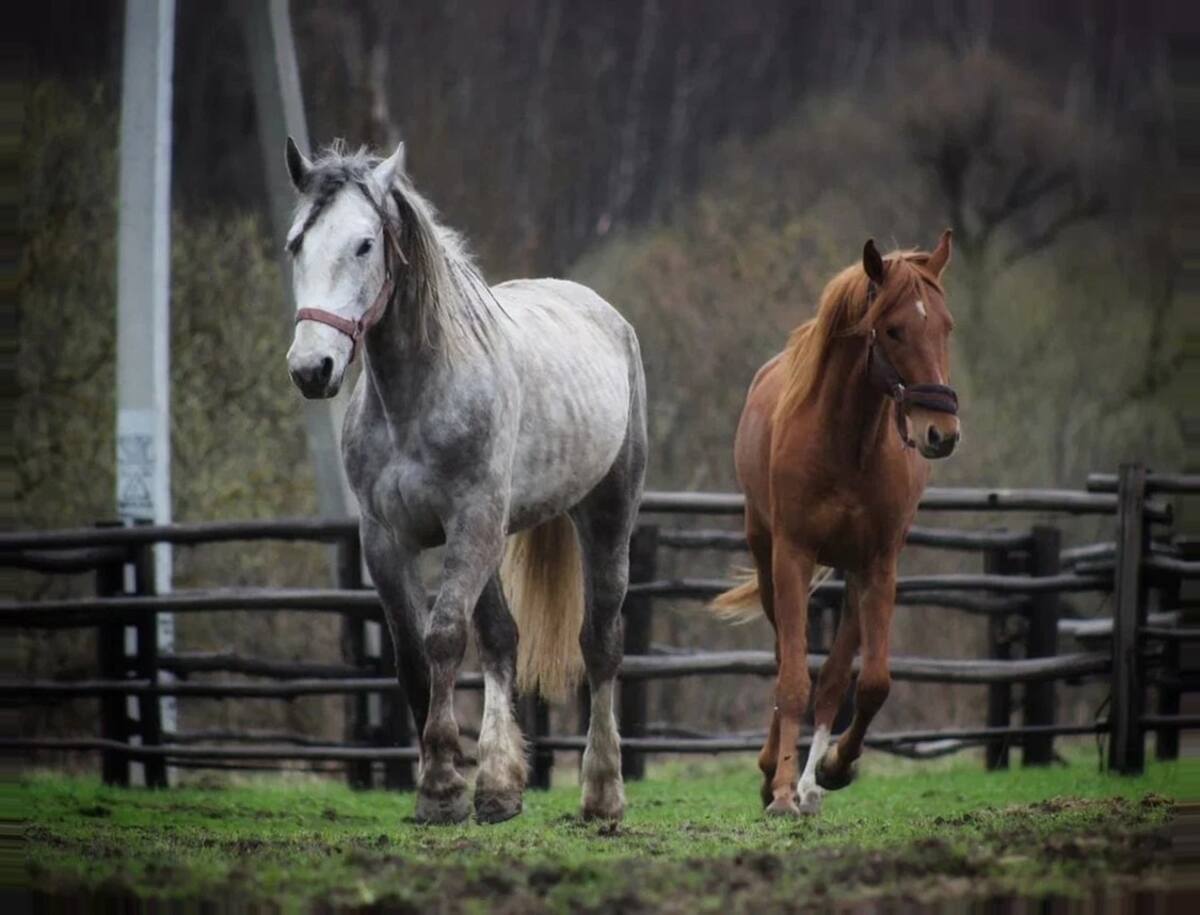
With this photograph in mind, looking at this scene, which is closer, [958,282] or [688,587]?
[958,282]

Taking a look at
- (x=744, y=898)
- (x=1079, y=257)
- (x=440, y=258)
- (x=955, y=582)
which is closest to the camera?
(x=744, y=898)

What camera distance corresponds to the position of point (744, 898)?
15.0ft

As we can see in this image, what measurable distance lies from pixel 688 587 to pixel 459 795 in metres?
3.14

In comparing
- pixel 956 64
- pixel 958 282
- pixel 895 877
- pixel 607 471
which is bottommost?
pixel 895 877

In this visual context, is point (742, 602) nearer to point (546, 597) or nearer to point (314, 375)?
point (546, 597)

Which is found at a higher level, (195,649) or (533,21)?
(533,21)

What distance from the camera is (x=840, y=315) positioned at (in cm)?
620

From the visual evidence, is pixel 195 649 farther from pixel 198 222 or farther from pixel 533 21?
pixel 533 21

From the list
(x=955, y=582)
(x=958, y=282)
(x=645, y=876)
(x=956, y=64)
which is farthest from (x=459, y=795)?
(x=955, y=582)

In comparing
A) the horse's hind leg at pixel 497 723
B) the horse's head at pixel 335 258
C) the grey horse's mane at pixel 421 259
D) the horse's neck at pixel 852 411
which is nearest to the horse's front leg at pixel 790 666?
the horse's neck at pixel 852 411

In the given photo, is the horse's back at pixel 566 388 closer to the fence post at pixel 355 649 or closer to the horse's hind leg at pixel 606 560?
the horse's hind leg at pixel 606 560

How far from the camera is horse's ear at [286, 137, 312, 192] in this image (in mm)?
5199

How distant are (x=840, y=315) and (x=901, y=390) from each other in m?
0.51

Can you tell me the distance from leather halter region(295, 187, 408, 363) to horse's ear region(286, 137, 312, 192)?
0.16 metres
